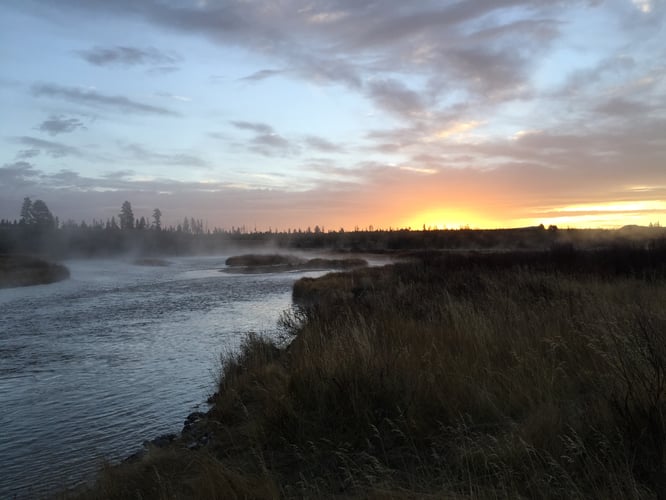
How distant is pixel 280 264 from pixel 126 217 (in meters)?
134

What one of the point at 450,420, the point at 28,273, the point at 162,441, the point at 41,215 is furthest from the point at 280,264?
the point at 41,215

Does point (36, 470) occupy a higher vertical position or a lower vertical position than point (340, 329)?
lower

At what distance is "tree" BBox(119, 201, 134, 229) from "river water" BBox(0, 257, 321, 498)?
16323 centimetres

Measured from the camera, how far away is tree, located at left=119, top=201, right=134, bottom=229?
182 metres

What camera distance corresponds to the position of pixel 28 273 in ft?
161

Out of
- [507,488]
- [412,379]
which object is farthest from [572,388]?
[507,488]

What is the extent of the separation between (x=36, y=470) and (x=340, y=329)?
5907mm

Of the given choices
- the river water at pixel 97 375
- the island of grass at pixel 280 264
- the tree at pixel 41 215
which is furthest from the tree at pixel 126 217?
the river water at pixel 97 375

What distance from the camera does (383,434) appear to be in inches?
214

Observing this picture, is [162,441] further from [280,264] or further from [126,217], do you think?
[126,217]

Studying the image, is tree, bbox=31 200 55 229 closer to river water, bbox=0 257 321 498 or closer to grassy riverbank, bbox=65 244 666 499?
river water, bbox=0 257 321 498

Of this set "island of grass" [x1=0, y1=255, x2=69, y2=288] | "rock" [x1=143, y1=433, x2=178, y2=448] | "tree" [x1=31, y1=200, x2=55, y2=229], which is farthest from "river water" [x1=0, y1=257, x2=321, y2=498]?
"tree" [x1=31, y1=200, x2=55, y2=229]

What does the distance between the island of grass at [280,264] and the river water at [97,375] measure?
31.4 metres

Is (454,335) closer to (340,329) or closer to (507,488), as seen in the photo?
(340,329)
